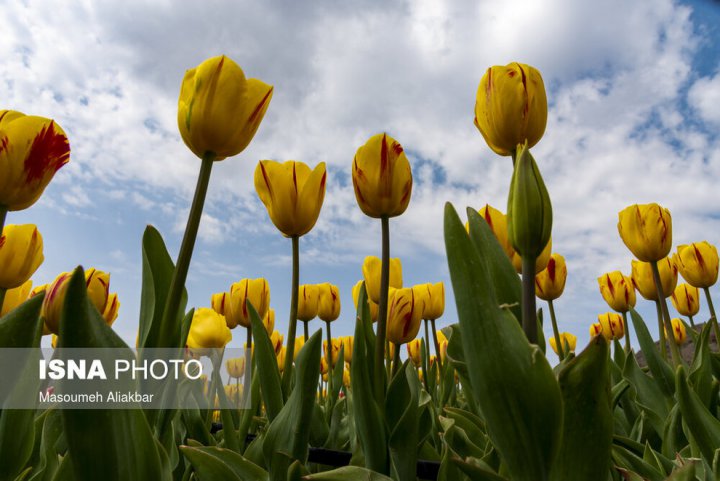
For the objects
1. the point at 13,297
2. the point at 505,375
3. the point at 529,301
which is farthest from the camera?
the point at 13,297

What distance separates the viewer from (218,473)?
832 millimetres

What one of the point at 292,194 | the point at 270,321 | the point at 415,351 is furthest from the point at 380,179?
the point at 415,351

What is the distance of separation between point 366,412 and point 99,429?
531 mm

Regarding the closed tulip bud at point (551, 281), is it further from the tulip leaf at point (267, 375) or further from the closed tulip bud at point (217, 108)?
the closed tulip bud at point (217, 108)

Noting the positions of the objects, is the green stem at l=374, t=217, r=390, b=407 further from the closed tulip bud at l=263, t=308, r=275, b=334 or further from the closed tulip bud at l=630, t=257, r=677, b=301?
the closed tulip bud at l=630, t=257, r=677, b=301

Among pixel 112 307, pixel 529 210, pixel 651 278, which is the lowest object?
pixel 529 210

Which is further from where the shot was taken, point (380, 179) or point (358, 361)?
point (380, 179)

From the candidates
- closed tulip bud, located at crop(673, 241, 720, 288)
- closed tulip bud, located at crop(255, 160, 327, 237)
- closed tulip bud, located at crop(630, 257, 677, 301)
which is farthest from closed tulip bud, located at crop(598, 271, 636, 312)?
closed tulip bud, located at crop(255, 160, 327, 237)

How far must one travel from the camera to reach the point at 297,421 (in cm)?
90

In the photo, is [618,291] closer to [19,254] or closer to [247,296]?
[247,296]

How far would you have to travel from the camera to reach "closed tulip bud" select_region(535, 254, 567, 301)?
6.63 ft

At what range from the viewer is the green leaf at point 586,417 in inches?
22.6

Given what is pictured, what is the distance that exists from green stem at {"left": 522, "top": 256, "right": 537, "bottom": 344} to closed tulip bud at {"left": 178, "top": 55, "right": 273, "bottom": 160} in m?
0.55

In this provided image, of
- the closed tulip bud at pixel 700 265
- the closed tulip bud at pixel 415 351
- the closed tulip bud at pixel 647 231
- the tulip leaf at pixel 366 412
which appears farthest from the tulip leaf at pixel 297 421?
the closed tulip bud at pixel 415 351
